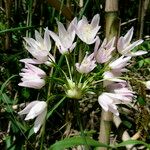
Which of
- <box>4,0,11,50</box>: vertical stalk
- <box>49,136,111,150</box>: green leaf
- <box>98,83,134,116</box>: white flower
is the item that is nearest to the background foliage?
<box>4,0,11,50</box>: vertical stalk

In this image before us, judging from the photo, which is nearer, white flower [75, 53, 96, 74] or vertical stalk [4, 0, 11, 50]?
white flower [75, 53, 96, 74]

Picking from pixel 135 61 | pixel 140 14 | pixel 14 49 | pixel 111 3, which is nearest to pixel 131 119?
pixel 135 61

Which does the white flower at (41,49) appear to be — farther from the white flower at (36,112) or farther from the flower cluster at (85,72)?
the white flower at (36,112)

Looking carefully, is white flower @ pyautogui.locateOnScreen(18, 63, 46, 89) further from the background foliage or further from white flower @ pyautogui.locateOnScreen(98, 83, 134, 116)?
the background foliage

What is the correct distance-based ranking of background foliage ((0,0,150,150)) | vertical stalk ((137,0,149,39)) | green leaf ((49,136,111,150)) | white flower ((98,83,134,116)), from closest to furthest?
white flower ((98,83,134,116)), green leaf ((49,136,111,150)), background foliage ((0,0,150,150)), vertical stalk ((137,0,149,39))

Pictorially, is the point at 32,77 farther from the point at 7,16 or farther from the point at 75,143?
the point at 7,16

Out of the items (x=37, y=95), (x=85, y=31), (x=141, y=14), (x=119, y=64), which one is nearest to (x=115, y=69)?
(x=119, y=64)

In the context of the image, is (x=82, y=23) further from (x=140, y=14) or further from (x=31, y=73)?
(x=140, y=14)
